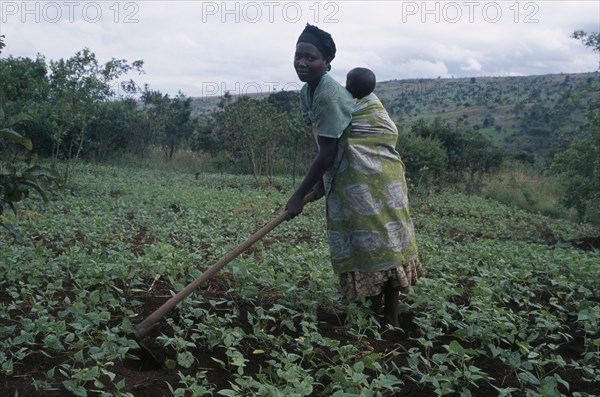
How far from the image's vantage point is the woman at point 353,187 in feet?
10.9

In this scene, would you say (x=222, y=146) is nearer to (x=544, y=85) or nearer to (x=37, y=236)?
(x=37, y=236)

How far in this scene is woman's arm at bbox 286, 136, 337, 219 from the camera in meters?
3.29

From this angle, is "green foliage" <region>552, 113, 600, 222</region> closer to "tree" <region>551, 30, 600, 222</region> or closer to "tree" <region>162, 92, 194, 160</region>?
"tree" <region>551, 30, 600, 222</region>

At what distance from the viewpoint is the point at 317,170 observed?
3324 millimetres

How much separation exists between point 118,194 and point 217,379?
9.87 m

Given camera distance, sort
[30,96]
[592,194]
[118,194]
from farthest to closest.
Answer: [30,96] → [118,194] → [592,194]

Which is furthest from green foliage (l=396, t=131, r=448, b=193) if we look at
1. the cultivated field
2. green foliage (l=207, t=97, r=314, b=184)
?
the cultivated field

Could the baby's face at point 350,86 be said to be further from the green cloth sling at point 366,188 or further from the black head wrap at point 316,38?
the black head wrap at point 316,38

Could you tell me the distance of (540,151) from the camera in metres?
30.6

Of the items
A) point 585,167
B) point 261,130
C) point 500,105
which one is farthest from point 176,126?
point 500,105

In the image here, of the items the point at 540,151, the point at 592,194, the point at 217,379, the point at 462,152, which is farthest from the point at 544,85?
the point at 217,379

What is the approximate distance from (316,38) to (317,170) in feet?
2.49

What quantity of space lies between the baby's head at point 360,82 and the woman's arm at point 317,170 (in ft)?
1.35

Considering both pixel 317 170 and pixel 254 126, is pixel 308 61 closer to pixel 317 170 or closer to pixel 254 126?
pixel 317 170
